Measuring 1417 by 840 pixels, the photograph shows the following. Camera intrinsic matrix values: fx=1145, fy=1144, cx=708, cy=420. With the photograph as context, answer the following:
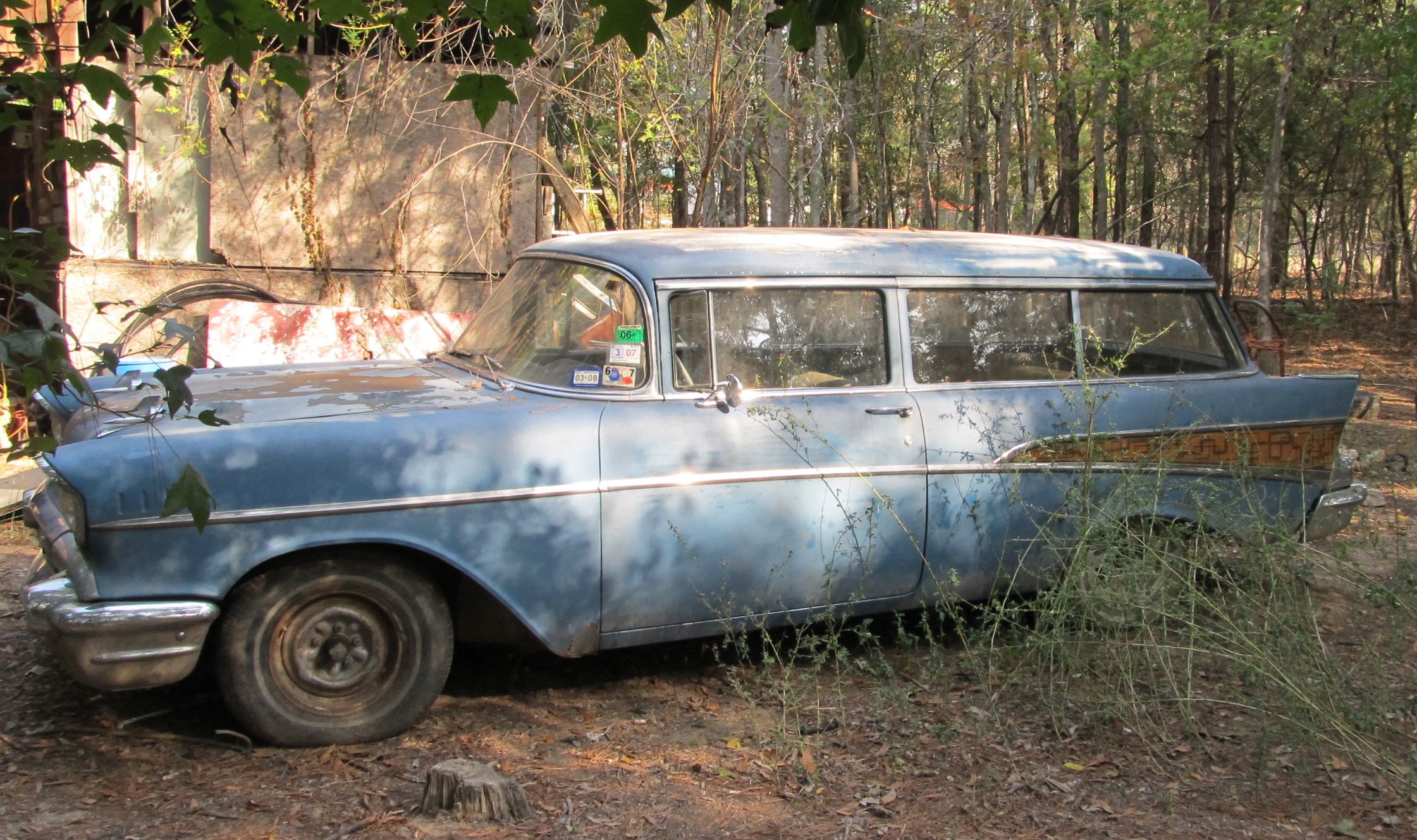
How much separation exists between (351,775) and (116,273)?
23.7 feet

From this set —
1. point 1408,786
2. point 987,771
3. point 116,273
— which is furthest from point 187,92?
point 1408,786

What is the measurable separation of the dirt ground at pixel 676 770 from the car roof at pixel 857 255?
1.54m

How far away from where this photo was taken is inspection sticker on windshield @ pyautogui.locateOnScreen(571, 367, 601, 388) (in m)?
4.06

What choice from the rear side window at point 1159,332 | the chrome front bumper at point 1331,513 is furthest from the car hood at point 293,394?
the chrome front bumper at point 1331,513

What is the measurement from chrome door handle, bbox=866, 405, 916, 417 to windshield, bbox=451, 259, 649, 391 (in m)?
0.89

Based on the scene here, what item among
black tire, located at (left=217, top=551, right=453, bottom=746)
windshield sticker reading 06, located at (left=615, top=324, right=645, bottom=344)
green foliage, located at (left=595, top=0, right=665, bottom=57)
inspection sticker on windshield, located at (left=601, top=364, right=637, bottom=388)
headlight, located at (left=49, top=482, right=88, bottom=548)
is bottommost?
black tire, located at (left=217, top=551, right=453, bottom=746)

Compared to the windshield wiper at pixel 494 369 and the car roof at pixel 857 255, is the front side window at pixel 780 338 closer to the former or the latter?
the car roof at pixel 857 255

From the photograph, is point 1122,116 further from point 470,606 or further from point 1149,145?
point 470,606

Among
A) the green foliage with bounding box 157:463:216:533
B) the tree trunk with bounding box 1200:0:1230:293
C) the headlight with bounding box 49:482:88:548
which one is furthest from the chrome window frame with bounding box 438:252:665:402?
the tree trunk with bounding box 1200:0:1230:293

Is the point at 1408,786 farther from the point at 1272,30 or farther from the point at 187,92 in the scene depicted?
the point at 1272,30

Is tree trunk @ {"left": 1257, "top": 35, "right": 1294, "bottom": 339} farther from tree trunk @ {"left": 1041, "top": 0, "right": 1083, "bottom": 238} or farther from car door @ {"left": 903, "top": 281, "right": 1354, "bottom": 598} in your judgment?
car door @ {"left": 903, "top": 281, "right": 1354, "bottom": 598}

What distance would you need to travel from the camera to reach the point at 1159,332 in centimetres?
486

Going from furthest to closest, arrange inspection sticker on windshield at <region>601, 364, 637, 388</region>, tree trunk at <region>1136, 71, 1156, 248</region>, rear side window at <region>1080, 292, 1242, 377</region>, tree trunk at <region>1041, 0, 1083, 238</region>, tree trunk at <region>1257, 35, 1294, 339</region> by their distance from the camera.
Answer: tree trunk at <region>1136, 71, 1156, 248</region> → tree trunk at <region>1041, 0, 1083, 238</region> → tree trunk at <region>1257, 35, 1294, 339</region> → rear side window at <region>1080, 292, 1242, 377</region> → inspection sticker on windshield at <region>601, 364, 637, 388</region>

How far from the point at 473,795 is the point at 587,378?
4.92 ft
